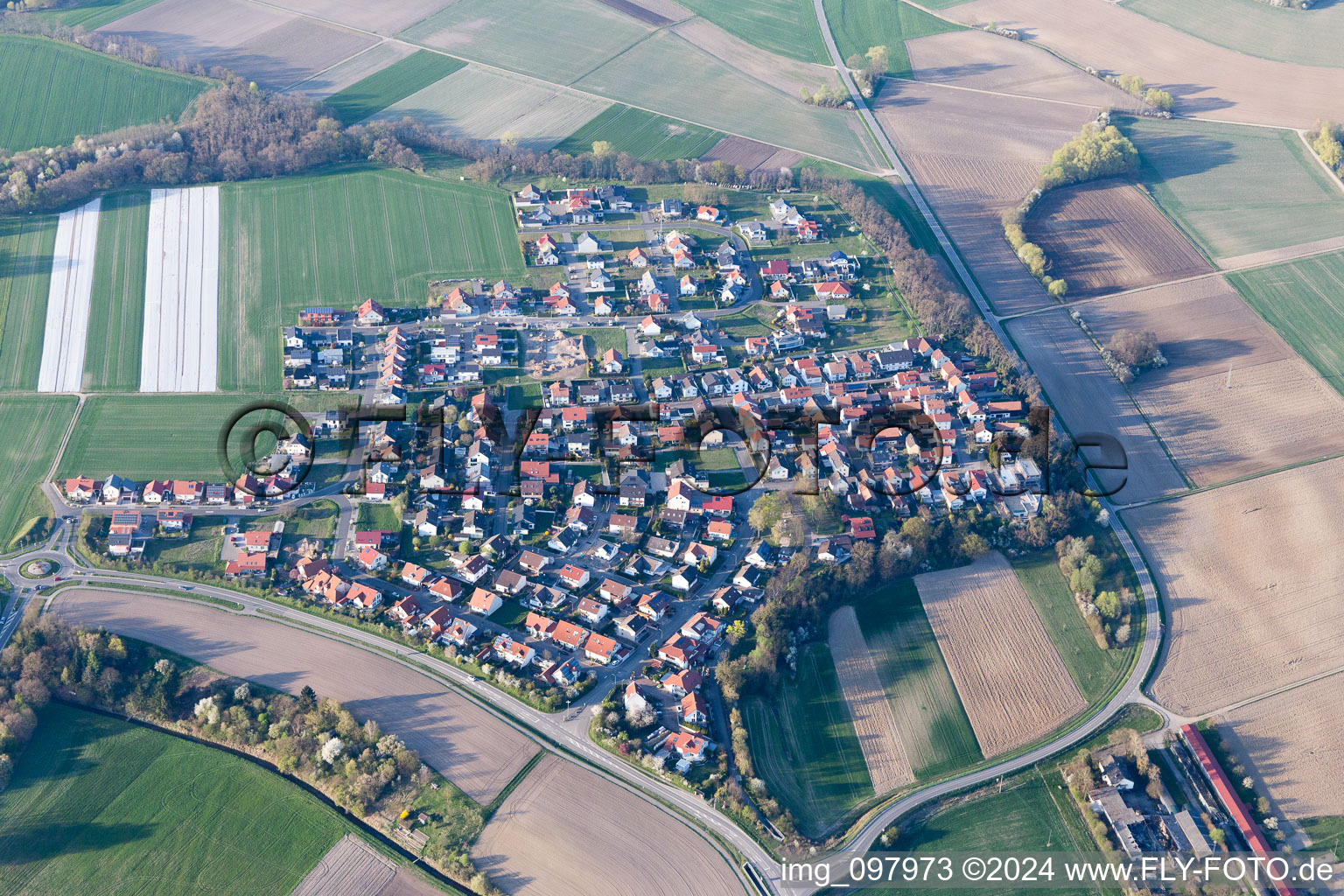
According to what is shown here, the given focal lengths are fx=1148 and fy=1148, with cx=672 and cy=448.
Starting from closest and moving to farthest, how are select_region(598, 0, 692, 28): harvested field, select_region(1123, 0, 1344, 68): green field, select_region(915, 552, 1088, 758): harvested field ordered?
select_region(915, 552, 1088, 758): harvested field < select_region(1123, 0, 1344, 68): green field < select_region(598, 0, 692, 28): harvested field

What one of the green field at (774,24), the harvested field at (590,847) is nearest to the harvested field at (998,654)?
the harvested field at (590,847)

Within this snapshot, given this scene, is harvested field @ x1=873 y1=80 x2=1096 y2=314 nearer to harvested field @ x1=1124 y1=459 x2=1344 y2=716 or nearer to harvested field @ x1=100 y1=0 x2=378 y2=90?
harvested field @ x1=1124 y1=459 x2=1344 y2=716

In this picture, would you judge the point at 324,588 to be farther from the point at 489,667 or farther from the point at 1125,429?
the point at 1125,429

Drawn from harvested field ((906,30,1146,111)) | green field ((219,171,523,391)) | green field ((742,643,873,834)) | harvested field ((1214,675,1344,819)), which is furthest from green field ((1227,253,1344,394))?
green field ((219,171,523,391))

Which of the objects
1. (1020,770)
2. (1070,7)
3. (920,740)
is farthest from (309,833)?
(1070,7)

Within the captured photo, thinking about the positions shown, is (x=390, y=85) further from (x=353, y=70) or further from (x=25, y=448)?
(x=25, y=448)

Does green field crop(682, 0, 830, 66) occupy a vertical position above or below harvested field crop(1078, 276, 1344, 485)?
above

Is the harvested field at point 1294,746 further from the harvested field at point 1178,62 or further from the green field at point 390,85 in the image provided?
the green field at point 390,85
